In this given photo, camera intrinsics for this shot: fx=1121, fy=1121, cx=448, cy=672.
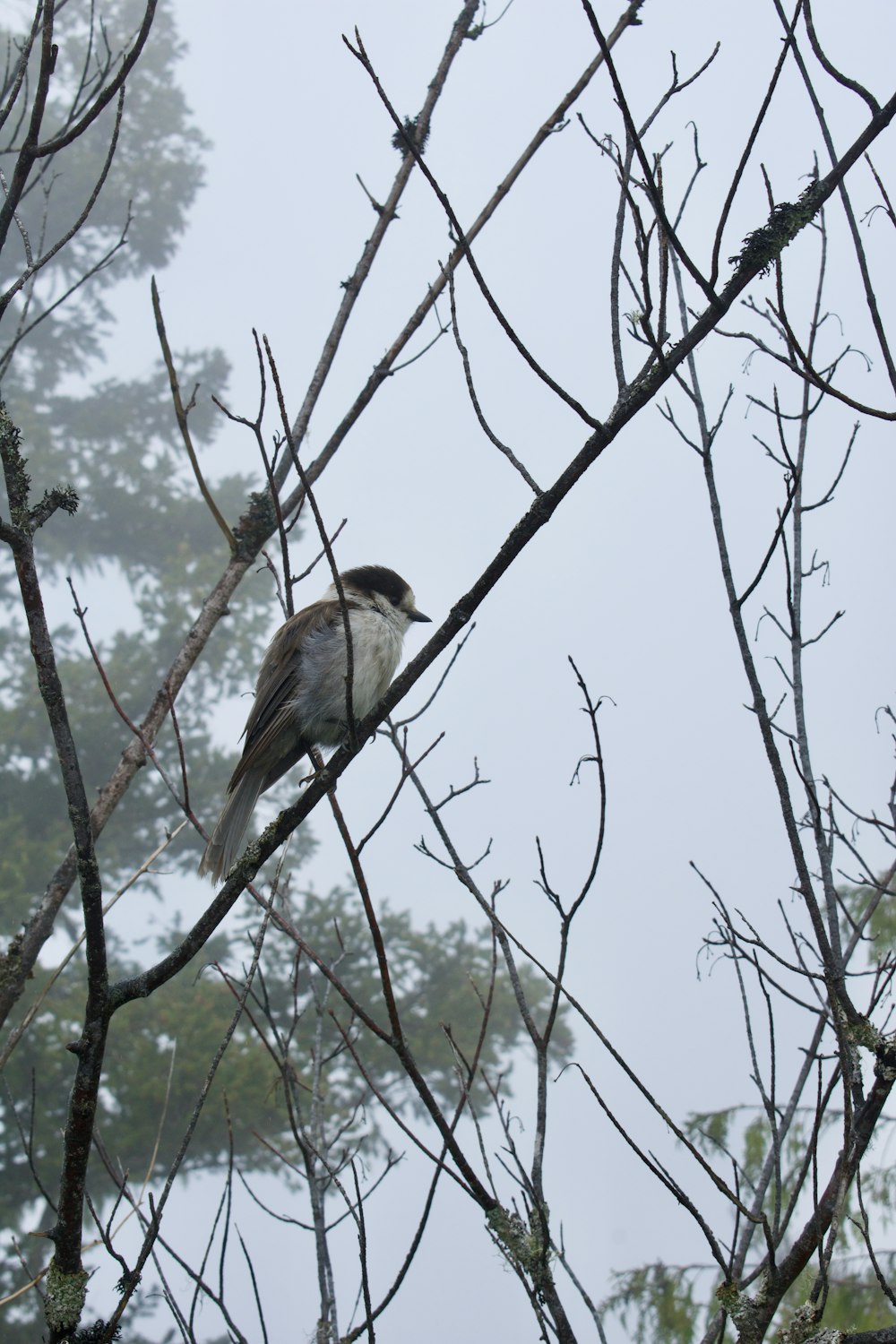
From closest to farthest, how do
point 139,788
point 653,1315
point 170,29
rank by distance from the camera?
1. point 653,1315
2. point 139,788
3. point 170,29

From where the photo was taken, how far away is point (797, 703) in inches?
99.1

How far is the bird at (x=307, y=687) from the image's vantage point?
378 centimetres

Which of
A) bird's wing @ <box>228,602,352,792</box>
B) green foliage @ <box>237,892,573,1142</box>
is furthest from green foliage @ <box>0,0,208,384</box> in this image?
bird's wing @ <box>228,602,352,792</box>

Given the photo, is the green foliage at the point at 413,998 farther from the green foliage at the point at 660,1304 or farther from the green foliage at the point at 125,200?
the green foliage at the point at 125,200

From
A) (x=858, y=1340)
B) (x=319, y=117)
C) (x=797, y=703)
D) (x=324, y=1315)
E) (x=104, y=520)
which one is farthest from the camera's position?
(x=319, y=117)

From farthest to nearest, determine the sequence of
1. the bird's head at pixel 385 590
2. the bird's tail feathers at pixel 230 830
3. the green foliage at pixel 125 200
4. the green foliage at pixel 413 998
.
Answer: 1. the green foliage at pixel 125 200
2. the green foliage at pixel 413 998
3. the bird's head at pixel 385 590
4. the bird's tail feathers at pixel 230 830

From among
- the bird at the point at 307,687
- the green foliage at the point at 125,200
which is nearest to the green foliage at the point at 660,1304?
the bird at the point at 307,687

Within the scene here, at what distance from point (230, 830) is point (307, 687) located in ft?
2.08

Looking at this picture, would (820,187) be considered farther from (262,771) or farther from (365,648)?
(262,771)

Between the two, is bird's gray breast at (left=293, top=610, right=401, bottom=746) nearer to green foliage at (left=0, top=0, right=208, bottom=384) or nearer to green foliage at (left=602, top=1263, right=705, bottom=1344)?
green foliage at (left=602, top=1263, right=705, bottom=1344)

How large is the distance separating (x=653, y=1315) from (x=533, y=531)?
484cm

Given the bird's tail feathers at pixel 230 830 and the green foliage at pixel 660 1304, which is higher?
the bird's tail feathers at pixel 230 830

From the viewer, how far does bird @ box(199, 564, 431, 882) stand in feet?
12.4

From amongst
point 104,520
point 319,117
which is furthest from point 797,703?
point 319,117
